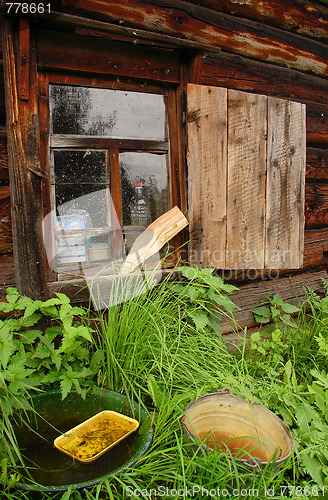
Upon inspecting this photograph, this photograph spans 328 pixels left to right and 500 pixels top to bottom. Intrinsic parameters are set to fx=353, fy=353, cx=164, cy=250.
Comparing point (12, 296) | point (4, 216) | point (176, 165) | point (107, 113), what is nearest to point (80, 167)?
point (107, 113)

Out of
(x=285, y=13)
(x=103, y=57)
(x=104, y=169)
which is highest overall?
(x=285, y=13)

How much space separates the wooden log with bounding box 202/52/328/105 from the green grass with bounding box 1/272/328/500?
5.01 ft

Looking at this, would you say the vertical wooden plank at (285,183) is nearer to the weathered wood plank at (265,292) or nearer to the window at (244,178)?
the window at (244,178)

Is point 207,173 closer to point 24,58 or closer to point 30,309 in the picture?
point 24,58

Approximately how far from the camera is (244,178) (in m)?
2.42

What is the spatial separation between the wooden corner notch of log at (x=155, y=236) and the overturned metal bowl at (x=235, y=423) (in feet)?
2.87

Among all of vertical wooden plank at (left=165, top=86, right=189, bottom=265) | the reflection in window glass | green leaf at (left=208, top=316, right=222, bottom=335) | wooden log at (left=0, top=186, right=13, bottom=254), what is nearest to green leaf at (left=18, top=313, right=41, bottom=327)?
wooden log at (left=0, top=186, right=13, bottom=254)

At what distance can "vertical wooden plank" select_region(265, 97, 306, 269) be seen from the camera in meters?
2.51

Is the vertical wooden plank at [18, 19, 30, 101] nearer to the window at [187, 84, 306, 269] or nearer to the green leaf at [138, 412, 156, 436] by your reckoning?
the window at [187, 84, 306, 269]

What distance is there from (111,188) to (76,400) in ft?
4.17

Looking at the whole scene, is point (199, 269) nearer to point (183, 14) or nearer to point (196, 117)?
point (196, 117)

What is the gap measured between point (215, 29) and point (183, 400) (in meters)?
2.42

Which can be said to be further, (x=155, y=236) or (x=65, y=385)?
(x=155, y=236)

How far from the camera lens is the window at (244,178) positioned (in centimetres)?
228
